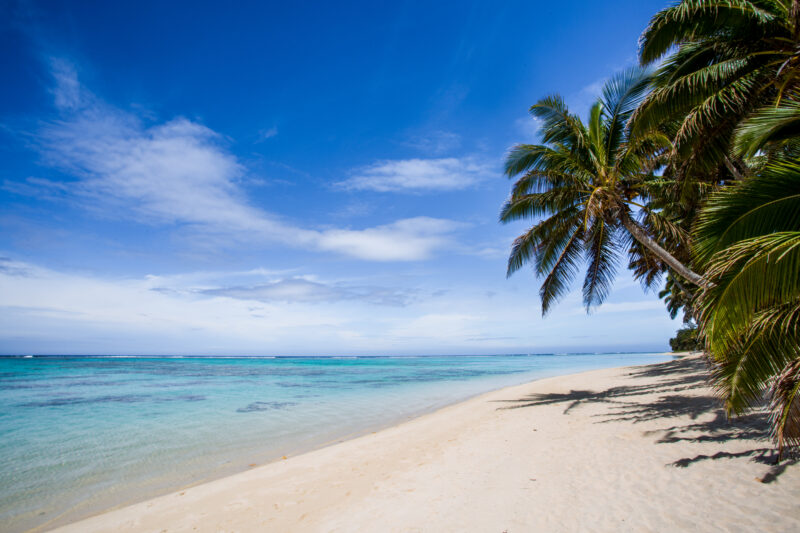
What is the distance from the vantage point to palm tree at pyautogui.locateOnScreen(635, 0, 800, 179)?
5078 mm

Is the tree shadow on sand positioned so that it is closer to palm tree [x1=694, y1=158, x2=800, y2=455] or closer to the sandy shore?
the sandy shore

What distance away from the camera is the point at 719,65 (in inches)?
221

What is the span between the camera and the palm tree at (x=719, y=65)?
16.7 feet

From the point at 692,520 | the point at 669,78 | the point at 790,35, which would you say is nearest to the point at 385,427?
the point at 692,520

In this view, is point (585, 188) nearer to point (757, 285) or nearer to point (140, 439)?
point (757, 285)

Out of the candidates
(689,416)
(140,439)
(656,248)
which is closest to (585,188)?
(656,248)

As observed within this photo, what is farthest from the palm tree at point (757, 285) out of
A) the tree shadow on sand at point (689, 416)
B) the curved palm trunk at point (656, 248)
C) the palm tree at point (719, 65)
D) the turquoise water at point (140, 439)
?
the turquoise water at point (140, 439)

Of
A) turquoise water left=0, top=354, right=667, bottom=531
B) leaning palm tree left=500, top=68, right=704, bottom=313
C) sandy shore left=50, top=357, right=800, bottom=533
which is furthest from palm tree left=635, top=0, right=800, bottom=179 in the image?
turquoise water left=0, top=354, right=667, bottom=531

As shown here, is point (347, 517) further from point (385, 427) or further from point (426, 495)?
point (385, 427)

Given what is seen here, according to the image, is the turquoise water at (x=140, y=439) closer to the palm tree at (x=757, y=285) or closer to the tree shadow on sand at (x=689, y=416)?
the tree shadow on sand at (x=689, y=416)

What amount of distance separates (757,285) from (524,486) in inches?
136

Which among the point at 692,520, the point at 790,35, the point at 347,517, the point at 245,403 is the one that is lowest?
the point at 245,403

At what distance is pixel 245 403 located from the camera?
15.8 meters

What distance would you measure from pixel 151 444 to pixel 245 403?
712 cm
